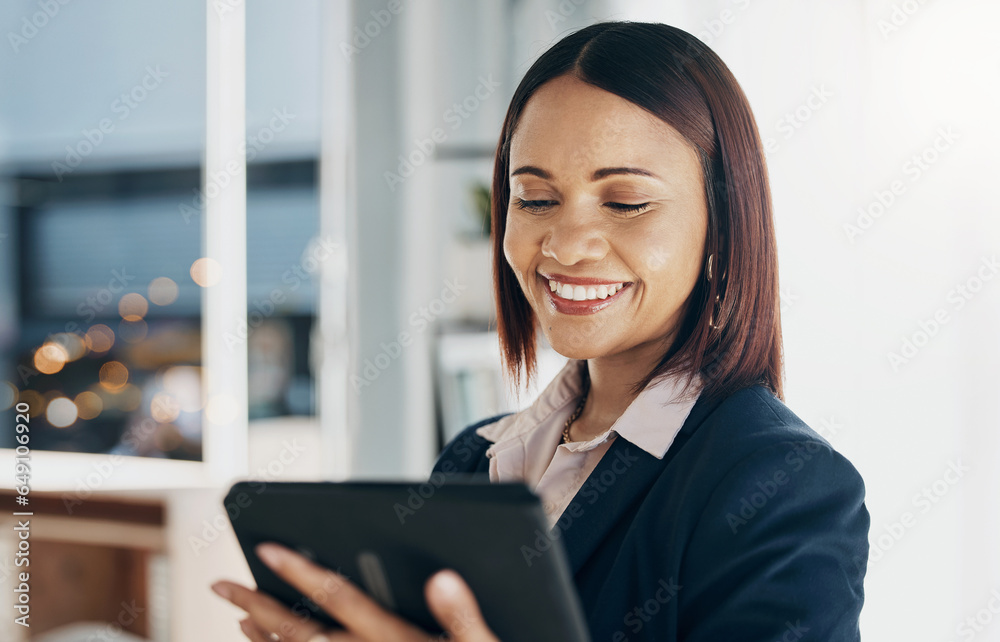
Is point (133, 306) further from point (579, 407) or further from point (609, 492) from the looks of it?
point (609, 492)

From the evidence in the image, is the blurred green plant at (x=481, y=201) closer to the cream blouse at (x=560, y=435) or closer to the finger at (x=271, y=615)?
the cream blouse at (x=560, y=435)

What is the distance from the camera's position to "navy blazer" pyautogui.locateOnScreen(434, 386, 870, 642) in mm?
723

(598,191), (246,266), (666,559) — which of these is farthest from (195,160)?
(666,559)

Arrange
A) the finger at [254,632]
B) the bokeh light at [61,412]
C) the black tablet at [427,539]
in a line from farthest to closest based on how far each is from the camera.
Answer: the bokeh light at [61,412], the finger at [254,632], the black tablet at [427,539]

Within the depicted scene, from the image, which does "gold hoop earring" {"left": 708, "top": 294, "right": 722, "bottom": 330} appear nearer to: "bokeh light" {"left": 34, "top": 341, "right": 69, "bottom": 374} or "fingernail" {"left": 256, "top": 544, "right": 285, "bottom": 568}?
"fingernail" {"left": 256, "top": 544, "right": 285, "bottom": 568}

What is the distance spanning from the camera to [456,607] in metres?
0.65

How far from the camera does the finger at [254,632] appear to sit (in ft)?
2.70

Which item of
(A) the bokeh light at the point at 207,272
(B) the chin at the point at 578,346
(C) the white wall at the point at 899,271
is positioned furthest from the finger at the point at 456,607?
(A) the bokeh light at the point at 207,272

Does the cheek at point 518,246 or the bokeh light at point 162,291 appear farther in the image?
the bokeh light at point 162,291

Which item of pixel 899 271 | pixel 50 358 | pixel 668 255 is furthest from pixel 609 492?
pixel 50 358

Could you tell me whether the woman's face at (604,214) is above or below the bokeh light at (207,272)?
below

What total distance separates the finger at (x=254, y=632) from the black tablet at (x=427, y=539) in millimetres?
147

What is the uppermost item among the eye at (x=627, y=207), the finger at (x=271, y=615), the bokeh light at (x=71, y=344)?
the eye at (x=627, y=207)

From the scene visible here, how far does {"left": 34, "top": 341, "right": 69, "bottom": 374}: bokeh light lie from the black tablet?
3.06 metres
